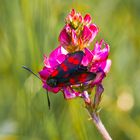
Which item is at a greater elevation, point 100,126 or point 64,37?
point 64,37

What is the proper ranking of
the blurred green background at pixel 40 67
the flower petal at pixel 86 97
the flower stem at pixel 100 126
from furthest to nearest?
1. the blurred green background at pixel 40 67
2. the flower petal at pixel 86 97
3. the flower stem at pixel 100 126

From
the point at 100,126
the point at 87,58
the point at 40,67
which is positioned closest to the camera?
the point at 100,126

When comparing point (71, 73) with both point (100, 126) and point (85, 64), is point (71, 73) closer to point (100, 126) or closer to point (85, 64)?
point (85, 64)

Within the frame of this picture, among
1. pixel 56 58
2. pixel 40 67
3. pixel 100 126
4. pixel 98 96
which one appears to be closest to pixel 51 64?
pixel 56 58

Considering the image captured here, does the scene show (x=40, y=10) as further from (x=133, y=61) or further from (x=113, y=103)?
(x=133, y=61)

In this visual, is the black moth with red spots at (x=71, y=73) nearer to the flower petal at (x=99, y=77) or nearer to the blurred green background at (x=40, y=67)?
the flower petal at (x=99, y=77)

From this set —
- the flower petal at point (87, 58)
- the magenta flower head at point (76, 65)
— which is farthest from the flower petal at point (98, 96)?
the flower petal at point (87, 58)

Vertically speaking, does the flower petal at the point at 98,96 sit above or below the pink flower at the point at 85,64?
below
